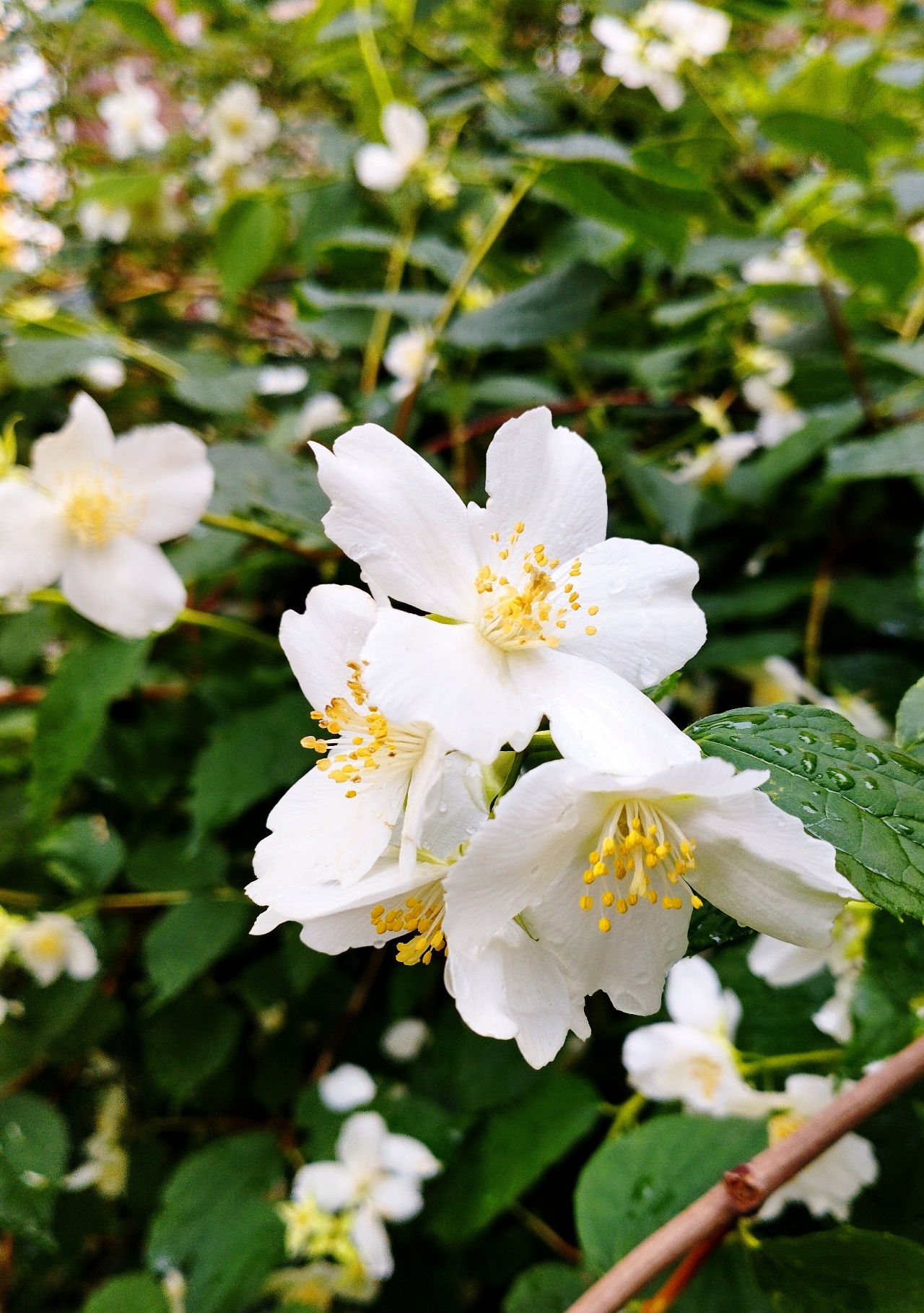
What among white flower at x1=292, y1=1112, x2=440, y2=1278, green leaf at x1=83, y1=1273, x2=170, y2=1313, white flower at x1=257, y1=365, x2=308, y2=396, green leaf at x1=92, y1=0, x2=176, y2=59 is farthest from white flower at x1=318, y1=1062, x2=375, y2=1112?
green leaf at x1=92, y1=0, x2=176, y2=59

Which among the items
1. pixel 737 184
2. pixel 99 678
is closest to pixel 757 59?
pixel 737 184

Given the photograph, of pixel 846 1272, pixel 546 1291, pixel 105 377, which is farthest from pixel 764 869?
pixel 105 377

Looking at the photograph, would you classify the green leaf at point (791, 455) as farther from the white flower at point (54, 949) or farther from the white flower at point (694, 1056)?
the white flower at point (54, 949)

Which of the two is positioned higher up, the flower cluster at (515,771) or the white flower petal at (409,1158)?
the flower cluster at (515,771)

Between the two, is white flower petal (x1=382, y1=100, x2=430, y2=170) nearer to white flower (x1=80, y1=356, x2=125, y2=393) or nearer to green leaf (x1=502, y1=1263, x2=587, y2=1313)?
white flower (x1=80, y1=356, x2=125, y2=393)

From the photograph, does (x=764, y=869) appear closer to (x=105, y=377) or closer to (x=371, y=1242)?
(x=371, y=1242)

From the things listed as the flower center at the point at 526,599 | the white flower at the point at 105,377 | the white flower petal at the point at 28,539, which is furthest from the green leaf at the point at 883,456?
the white flower at the point at 105,377

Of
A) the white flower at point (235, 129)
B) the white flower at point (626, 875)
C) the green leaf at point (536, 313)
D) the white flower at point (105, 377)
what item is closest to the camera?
the white flower at point (626, 875)
